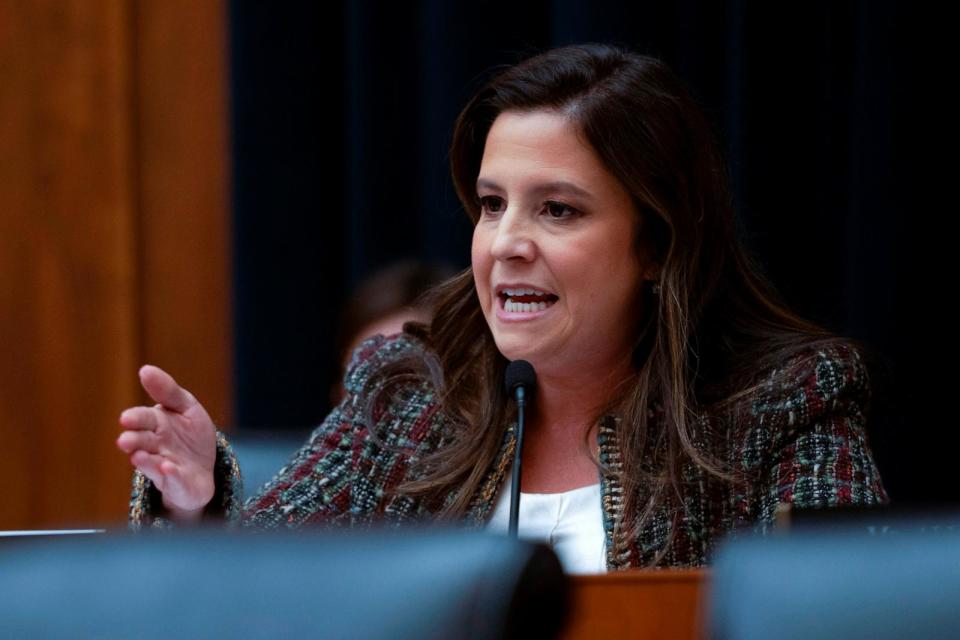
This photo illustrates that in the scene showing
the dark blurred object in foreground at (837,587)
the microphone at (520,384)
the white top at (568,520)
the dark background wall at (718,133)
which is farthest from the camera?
the dark background wall at (718,133)

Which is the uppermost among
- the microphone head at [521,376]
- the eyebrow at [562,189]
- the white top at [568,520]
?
the eyebrow at [562,189]

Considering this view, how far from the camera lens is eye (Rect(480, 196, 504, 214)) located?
177cm

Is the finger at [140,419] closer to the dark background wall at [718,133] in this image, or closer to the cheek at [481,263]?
the cheek at [481,263]

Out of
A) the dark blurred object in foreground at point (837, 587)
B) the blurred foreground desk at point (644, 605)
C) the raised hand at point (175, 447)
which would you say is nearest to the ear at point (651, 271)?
the raised hand at point (175, 447)

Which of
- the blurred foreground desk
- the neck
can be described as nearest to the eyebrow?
the neck

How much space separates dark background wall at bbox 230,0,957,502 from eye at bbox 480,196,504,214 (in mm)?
483

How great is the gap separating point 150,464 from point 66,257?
1.54m

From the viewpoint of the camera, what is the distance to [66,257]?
9.65ft

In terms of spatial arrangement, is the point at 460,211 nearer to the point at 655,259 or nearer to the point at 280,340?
the point at 280,340

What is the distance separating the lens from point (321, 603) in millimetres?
554

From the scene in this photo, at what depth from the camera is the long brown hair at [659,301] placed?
1706 mm

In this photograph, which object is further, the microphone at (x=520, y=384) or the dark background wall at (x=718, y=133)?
the dark background wall at (x=718, y=133)

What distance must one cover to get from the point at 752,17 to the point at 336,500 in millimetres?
1088

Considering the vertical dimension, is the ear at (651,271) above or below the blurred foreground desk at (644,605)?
above
